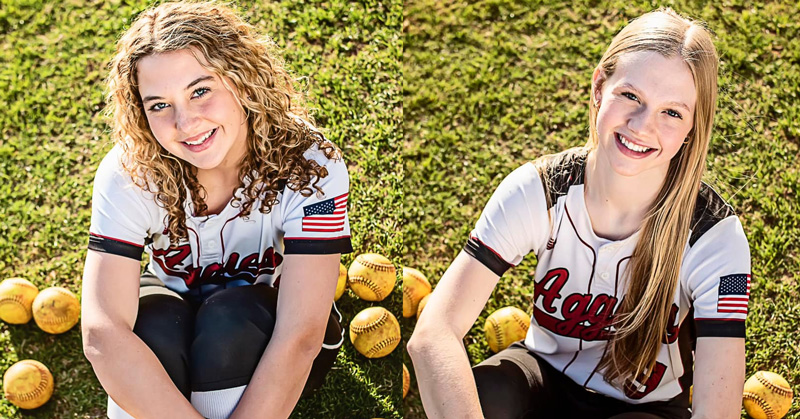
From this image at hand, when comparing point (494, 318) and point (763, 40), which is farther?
point (763, 40)

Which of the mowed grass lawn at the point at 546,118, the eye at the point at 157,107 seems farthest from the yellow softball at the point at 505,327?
the eye at the point at 157,107

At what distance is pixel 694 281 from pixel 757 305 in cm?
144

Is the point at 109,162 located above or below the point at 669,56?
below

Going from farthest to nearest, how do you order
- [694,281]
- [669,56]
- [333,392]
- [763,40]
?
[763,40] < [333,392] < [694,281] < [669,56]

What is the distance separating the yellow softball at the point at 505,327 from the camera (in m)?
3.56

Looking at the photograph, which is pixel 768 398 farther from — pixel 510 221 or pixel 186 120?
pixel 186 120

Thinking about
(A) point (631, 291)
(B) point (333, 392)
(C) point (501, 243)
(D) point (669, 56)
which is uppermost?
(D) point (669, 56)

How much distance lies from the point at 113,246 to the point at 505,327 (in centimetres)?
175

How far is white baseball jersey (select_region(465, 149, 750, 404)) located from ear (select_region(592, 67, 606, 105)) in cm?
23

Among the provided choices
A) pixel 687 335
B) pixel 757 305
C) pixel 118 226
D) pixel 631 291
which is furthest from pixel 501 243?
pixel 757 305

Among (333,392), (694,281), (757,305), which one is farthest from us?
(757,305)

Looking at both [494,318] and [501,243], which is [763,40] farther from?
[501,243]

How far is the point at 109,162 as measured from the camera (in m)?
2.75

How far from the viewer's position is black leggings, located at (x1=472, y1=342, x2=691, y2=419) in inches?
104
